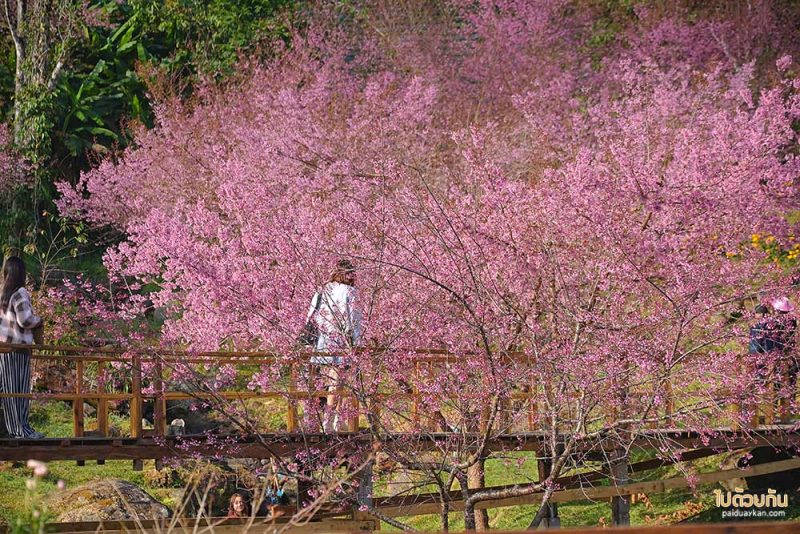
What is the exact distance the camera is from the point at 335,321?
809cm

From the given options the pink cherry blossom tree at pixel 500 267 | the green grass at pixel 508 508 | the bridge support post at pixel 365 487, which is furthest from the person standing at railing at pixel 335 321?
the green grass at pixel 508 508

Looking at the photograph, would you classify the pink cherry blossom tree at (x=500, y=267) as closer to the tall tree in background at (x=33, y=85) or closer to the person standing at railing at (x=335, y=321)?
the person standing at railing at (x=335, y=321)

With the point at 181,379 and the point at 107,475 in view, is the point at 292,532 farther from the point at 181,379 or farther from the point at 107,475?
the point at 107,475

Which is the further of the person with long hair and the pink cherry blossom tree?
the person with long hair

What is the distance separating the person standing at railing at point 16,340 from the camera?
8.81 metres

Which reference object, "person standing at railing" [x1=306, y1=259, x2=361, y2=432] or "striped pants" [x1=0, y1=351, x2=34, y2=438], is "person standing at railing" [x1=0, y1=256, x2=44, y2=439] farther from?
"person standing at railing" [x1=306, y1=259, x2=361, y2=432]

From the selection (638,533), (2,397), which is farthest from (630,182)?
(638,533)

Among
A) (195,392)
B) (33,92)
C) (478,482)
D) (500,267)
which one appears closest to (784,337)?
(500,267)

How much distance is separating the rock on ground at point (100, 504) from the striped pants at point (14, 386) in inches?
78.7

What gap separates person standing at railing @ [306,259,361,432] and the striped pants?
218 cm

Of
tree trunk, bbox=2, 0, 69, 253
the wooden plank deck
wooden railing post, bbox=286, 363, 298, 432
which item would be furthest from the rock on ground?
tree trunk, bbox=2, 0, 69, 253

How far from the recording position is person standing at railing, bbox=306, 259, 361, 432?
8070 millimetres

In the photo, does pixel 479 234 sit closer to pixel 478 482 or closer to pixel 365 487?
pixel 365 487

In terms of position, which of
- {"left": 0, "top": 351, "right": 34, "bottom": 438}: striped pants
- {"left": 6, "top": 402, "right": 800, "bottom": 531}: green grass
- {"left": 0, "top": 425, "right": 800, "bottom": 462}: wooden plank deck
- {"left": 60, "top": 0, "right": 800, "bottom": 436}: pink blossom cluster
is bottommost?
{"left": 6, "top": 402, "right": 800, "bottom": 531}: green grass
